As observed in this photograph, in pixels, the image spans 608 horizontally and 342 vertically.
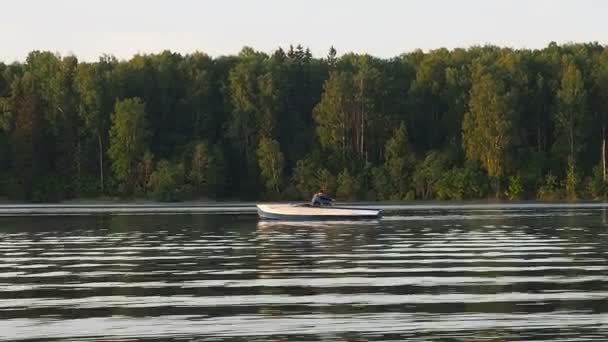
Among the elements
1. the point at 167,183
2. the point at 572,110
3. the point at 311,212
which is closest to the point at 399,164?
the point at 572,110

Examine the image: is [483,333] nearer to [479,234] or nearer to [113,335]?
[113,335]

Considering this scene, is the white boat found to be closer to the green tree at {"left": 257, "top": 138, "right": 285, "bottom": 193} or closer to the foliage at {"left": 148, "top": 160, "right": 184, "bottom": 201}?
the green tree at {"left": 257, "top": 138, "right": 285, "bottom": 193}

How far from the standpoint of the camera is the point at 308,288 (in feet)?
87.5

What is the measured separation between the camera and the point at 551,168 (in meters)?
120

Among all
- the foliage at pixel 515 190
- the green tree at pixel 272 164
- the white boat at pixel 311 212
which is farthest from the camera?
the green tree at pixel 272 164

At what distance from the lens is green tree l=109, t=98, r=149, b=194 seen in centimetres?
12212

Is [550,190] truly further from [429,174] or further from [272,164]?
[272,164]

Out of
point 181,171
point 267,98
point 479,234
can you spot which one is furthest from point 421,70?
point 479,234

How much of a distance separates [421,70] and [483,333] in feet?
365

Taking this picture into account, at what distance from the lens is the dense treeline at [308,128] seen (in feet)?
389

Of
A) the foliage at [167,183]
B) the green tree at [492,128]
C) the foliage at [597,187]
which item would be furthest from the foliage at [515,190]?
the foliage at [167,183]

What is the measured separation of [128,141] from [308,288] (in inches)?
3837

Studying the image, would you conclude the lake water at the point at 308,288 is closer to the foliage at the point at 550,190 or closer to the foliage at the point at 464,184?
the foliage at the point at 464,184

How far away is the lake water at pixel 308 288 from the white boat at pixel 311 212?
1969 centimetres
